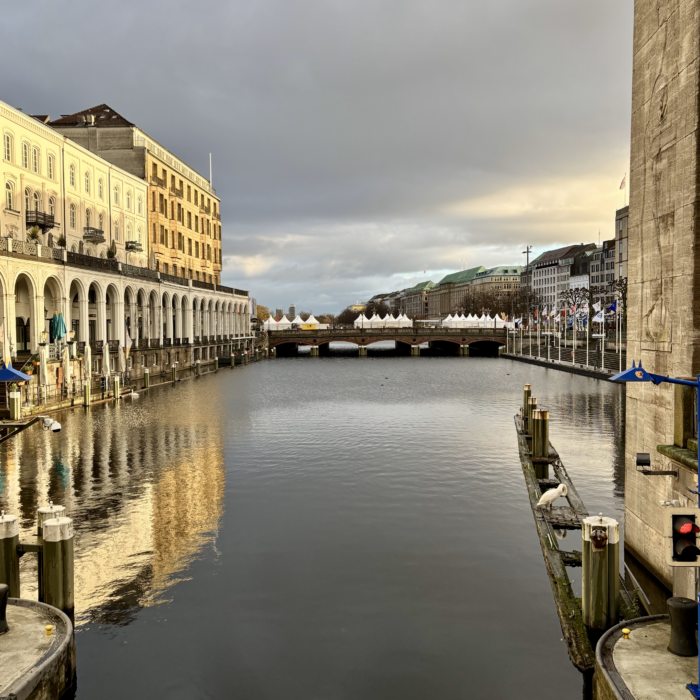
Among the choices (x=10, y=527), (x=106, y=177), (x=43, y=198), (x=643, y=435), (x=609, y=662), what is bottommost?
(x=609, y=662)

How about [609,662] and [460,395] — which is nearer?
[609,662]

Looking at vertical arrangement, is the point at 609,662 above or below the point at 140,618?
above

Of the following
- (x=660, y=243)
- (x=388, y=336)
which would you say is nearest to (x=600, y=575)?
(x=660, y=243)

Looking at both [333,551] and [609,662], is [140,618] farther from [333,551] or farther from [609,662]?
[609,662]

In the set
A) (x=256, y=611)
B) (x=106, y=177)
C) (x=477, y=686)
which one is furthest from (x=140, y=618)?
(x=106, y=177)

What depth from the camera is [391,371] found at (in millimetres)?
84250

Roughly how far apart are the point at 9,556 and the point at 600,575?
11049 mm

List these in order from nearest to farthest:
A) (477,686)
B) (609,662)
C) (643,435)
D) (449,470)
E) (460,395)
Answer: (609,662) < (477,686) < (643,435) < (449,470) < (460,395)

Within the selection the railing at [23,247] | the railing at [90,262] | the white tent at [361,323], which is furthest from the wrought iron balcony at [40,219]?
the white tent at [361,323]

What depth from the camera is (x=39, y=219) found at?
5519 centimetres

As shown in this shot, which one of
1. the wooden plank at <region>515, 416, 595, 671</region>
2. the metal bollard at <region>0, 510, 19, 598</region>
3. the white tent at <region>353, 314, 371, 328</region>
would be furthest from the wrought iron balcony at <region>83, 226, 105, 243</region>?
the white tent at <region>353, 314, 371, 328</region>

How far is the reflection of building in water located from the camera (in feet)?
48.5

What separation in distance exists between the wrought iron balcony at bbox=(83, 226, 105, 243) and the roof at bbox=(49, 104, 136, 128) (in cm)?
2016

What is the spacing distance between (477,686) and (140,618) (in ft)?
22.7
